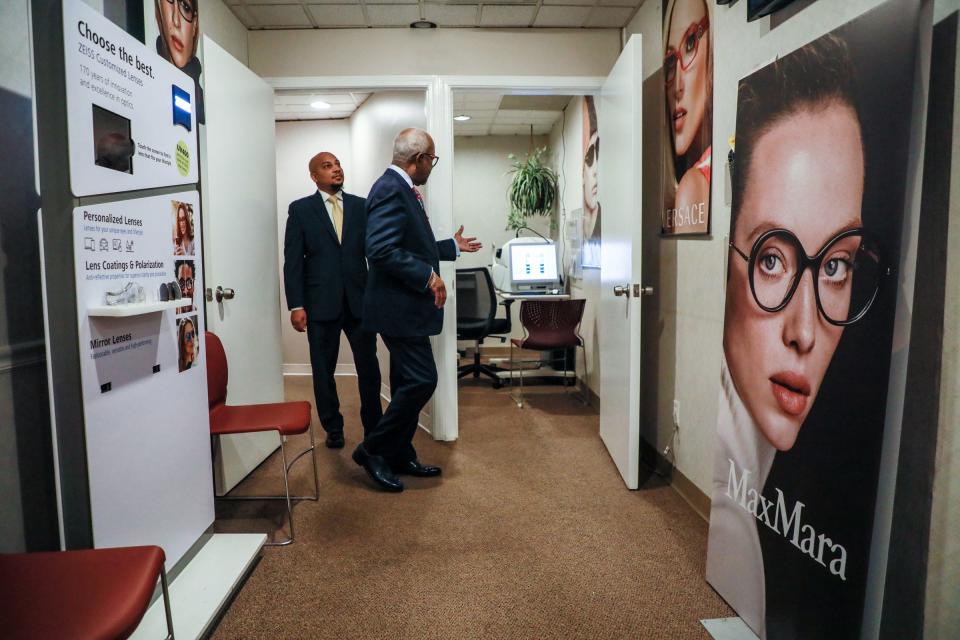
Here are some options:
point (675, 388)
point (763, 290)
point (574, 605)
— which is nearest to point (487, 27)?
point (675, 388)

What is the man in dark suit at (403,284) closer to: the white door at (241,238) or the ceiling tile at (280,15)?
the white door at (241,238)

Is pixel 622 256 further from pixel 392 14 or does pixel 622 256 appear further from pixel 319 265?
pixel 392 14

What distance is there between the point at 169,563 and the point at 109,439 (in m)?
0.54

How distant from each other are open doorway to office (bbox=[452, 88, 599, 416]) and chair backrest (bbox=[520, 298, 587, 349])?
17mm

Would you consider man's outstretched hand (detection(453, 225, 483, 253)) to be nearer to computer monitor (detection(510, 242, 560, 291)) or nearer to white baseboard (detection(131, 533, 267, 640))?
white baseboard (detection(131, 533, 267, 640))

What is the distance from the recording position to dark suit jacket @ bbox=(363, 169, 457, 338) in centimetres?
262

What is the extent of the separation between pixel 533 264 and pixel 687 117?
2662mm

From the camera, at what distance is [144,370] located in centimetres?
176

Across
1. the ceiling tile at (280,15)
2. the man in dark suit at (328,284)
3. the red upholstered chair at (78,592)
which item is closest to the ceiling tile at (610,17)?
the ceiling tile at (280,15)

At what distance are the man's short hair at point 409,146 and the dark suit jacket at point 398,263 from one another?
0.36ft

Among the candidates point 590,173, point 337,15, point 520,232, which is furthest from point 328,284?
point 520,232

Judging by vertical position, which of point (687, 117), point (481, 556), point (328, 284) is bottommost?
point (481, 556)

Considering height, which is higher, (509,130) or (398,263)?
(509,130)

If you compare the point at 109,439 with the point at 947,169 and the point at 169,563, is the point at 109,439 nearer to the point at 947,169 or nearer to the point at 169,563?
the point at 169,563
